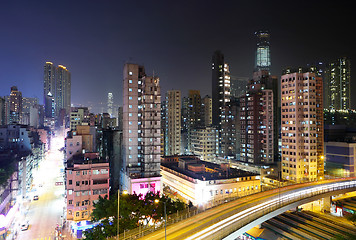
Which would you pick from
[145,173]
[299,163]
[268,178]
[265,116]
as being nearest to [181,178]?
[145,173]

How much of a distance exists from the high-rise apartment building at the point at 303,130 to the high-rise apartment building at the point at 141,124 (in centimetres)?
3059

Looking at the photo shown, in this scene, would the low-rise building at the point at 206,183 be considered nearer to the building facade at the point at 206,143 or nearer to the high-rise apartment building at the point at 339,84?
the building facade at the point at 206,143

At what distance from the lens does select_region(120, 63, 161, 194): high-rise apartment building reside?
174ft

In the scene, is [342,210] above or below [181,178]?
below

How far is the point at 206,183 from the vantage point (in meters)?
48.2

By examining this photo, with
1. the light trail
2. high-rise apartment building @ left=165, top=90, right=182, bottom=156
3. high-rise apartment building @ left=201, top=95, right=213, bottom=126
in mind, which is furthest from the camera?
high-rise apartment building @ left=201, top=95, right=213, bottom=126

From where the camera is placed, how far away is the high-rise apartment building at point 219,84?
120 metres

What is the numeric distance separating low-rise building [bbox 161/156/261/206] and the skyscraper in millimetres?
80755

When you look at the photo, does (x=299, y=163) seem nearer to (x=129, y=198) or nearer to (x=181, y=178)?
(x=181, y=178)

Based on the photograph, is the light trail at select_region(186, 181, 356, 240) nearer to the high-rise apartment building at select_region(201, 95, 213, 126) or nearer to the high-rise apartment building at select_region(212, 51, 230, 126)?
the high-rise apartment building at select_region(212, 51, 230, 126)

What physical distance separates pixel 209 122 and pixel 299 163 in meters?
69.8

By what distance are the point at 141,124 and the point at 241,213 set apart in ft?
101

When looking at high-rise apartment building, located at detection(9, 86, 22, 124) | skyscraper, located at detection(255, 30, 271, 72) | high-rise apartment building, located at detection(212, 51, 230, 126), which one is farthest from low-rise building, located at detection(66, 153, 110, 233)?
high-rise apartment building, located at detection(9, 86, 22, 124)

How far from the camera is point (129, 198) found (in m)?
31.3
